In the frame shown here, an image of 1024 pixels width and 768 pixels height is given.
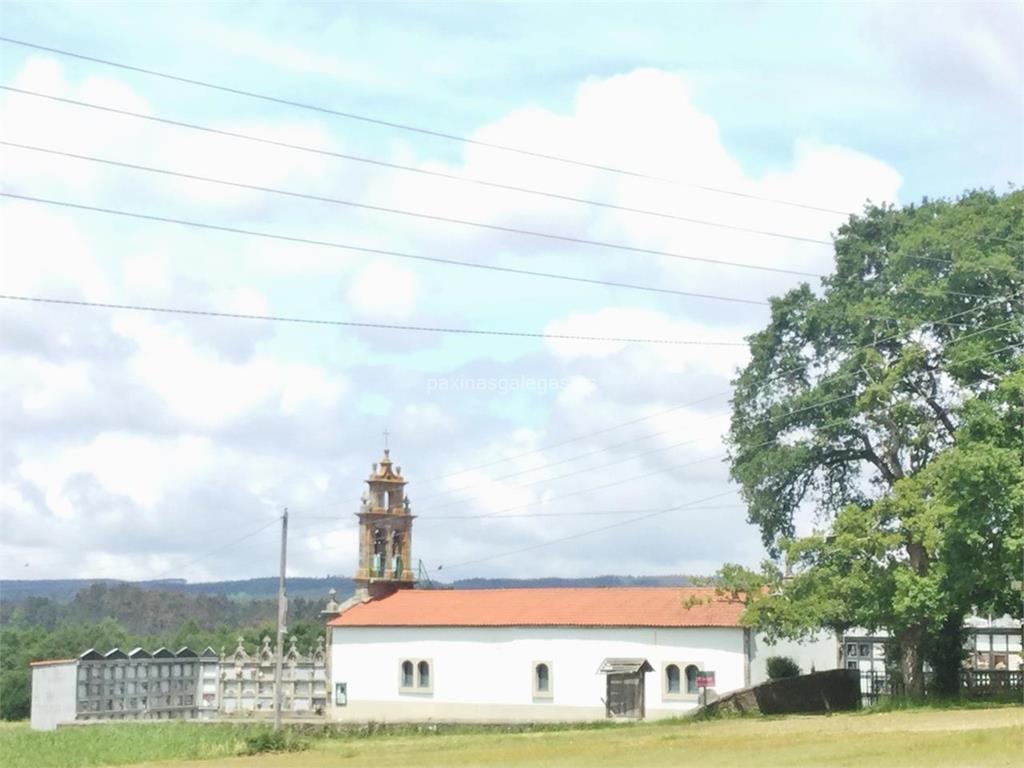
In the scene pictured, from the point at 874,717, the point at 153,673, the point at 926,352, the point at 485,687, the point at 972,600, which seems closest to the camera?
the point at 874,717

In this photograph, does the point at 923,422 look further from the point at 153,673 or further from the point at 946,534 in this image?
the point at 153,673

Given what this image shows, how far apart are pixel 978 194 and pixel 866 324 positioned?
645cm

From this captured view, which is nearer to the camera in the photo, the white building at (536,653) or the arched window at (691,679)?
the arched window at (691,679)

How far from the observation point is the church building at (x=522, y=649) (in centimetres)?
5800

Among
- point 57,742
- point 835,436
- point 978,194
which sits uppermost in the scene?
point 978,194

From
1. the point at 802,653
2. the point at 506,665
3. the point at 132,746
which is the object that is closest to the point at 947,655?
the point at 802,653

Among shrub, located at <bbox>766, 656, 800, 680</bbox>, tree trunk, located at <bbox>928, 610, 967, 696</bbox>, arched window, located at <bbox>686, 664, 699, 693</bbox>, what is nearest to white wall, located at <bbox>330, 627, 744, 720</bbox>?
arched window, located at <bbox>686, 664, 699, 693</bbox>

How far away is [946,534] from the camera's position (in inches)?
1906

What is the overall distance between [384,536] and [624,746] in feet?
109

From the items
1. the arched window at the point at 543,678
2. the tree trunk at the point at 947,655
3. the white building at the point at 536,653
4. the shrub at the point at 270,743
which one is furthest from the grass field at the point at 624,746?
the tree trunk at the point at 947,655

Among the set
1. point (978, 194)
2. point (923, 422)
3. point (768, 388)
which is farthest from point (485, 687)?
point (978, 194)

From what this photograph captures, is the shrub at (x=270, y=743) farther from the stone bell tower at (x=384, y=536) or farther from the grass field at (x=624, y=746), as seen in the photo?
the stone bell tower at (x=384, y=536)

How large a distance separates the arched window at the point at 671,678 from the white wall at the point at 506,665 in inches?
9.0

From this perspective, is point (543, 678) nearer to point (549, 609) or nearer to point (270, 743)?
point (549, 609)
